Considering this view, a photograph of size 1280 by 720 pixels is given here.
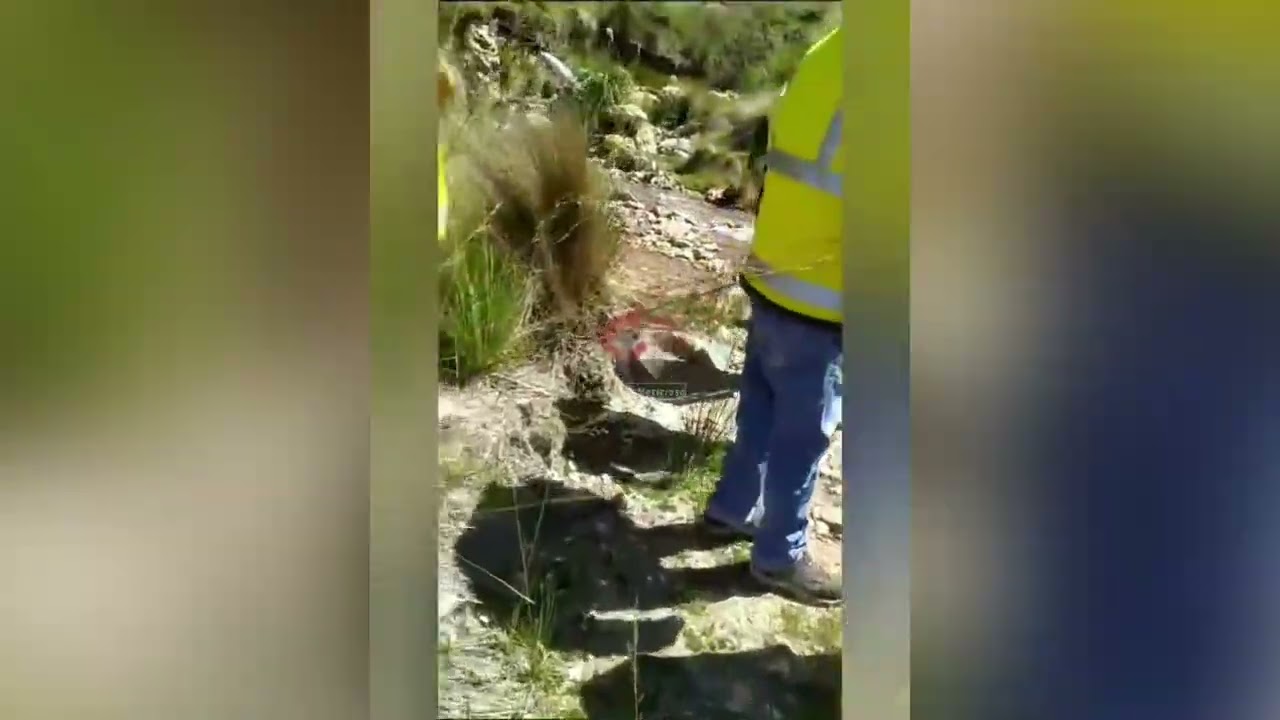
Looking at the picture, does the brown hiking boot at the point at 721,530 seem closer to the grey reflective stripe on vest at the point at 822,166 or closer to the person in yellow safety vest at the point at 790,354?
the person in yellow safety vest at the point at 790,354

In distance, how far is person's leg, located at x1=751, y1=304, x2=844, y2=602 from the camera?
839mm

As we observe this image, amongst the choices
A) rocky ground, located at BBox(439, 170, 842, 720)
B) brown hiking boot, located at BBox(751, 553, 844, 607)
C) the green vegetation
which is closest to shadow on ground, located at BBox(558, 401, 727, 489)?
rocky ground, located at BBox(439, 170, 842, 720)

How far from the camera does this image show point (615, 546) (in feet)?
3.09

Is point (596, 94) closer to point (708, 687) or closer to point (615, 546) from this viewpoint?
point (615, 546)

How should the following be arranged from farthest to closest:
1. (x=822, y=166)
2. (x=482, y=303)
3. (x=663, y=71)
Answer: (x=663, y=71) < (x=482, y=303) < (x=822, y=166)

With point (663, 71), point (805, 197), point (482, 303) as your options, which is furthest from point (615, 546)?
point (663, 71)

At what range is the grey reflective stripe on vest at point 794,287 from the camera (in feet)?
2.55

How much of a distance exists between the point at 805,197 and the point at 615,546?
1.24 ft

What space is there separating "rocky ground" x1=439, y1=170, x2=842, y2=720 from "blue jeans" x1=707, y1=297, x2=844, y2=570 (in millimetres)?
18

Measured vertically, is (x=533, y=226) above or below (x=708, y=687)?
above
